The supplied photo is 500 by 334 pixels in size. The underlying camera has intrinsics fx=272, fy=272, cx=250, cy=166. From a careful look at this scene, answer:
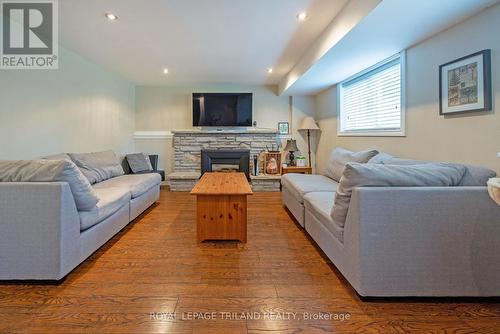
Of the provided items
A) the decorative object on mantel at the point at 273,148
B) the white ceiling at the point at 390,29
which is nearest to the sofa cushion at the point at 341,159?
the white ceiling at the point at 390,29

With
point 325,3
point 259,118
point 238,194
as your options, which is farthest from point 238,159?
point 325,3

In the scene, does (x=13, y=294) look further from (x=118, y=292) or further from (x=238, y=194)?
(x=238, y=194)

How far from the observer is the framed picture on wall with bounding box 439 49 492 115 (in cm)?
204

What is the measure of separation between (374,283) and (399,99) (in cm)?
233

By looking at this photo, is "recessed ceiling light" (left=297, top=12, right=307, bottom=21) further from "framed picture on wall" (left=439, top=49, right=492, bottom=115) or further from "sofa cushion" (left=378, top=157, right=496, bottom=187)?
"sofa cushion" (left=378, top=157, right=496, bottom=187)

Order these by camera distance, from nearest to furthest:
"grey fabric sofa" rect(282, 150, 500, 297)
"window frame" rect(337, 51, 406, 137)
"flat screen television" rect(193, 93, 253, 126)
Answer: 1. "grey fabric sofa" rect(282, 150, 500, 297)
2. "window frame" rect(337, 51, 406, 137)
3. "flat screen television" rect(193, 93, 253, 126)

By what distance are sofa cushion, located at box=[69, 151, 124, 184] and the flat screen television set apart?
2.02 metres

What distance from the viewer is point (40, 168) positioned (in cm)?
199

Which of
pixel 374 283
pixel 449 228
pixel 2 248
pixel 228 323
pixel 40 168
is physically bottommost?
pixel 228 323

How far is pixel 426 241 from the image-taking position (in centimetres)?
171

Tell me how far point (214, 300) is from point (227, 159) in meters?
4.30

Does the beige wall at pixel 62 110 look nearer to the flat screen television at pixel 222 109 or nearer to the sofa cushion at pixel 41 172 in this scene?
the sofa cushion at pixel 41 172

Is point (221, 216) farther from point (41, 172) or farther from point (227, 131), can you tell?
point (227, 131)

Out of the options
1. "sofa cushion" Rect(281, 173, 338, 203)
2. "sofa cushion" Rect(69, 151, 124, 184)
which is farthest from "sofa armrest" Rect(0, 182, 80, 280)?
"sofa cushion" Rect(281, 173, 338, 203)
